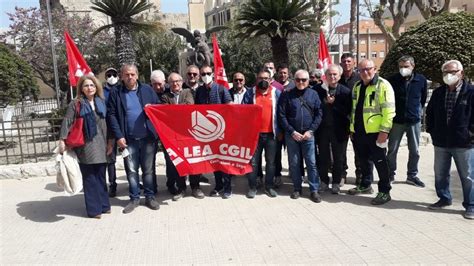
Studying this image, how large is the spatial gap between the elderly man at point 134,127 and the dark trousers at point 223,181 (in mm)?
1009

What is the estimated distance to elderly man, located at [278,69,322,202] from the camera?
5.43m

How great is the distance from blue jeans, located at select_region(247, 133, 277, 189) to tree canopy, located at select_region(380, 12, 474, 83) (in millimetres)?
4964

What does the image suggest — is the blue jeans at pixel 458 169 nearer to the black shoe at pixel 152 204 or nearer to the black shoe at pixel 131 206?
the black shoe at pixel 152 204

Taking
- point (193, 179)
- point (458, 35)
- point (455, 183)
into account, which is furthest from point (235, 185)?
point (458, 35)

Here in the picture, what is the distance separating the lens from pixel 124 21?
1316 cm

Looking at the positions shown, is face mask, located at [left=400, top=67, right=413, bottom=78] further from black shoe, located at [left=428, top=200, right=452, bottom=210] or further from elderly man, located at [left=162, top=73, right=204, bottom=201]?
elderly man, located at [left=162, top=73, right=204, bottom=201]

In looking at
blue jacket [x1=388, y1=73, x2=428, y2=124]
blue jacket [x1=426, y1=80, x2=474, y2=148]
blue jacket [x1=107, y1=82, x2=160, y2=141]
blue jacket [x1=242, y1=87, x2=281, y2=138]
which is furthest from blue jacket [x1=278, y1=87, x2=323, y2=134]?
blue jacket [x1=107, y1=82, x2=160, y2=141]

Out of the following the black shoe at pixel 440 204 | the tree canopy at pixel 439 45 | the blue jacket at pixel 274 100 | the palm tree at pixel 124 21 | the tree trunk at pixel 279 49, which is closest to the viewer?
the black shoe at pixel 440 204

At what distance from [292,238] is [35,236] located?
3.01 m

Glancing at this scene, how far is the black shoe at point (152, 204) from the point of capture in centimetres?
546

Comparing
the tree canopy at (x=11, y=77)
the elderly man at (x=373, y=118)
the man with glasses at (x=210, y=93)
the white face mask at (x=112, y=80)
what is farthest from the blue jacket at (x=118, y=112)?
the tree canopy at (x=11, y=77)

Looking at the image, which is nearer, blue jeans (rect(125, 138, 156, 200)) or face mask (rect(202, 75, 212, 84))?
blue jeans (rect(125, 138, 156, 200))

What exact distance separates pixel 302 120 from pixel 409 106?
1802 mm

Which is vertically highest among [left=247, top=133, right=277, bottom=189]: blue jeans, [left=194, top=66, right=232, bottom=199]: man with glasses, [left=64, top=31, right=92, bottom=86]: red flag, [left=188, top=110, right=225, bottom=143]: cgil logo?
[left=64, top=31, right=92, bottom=86]: red flag
